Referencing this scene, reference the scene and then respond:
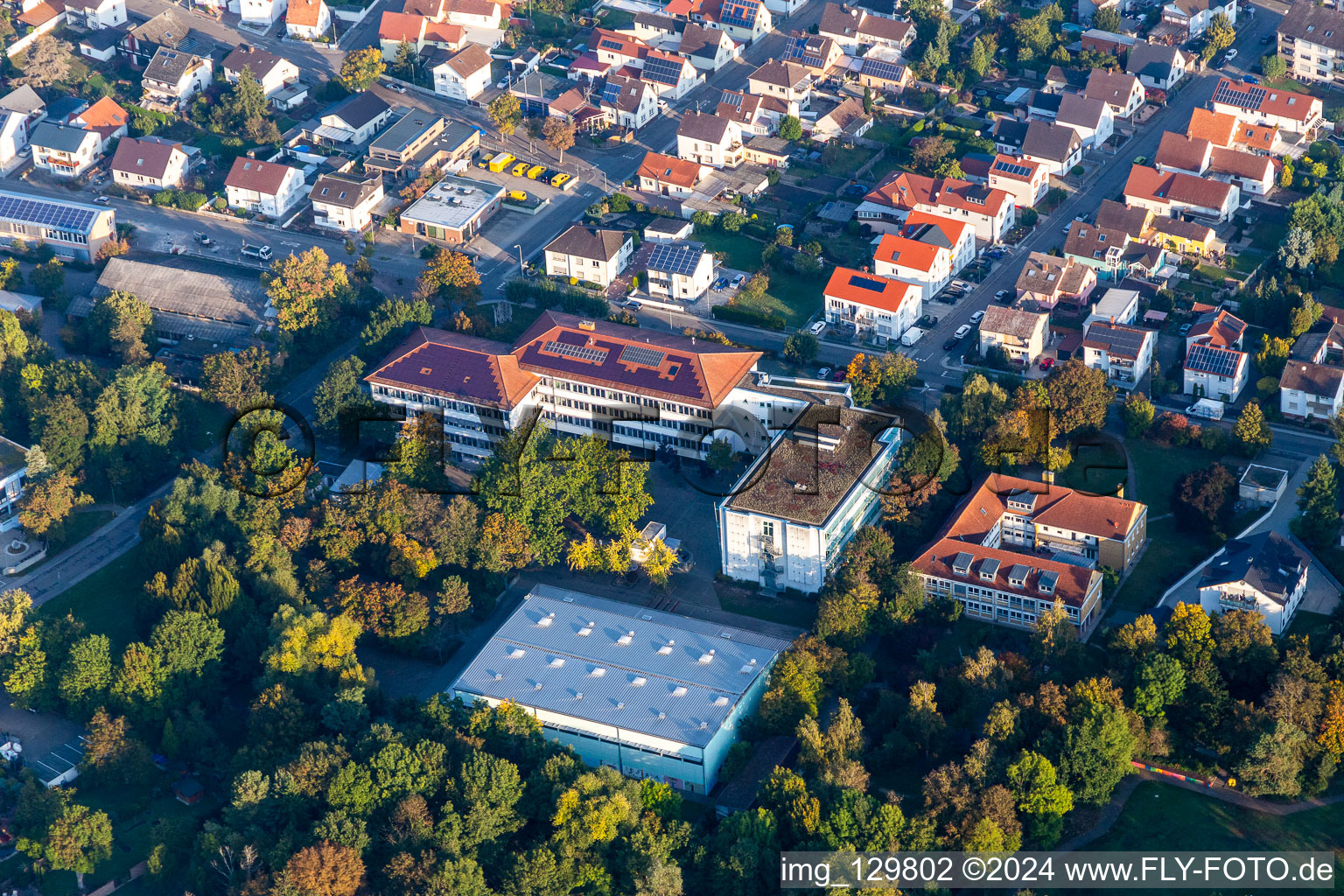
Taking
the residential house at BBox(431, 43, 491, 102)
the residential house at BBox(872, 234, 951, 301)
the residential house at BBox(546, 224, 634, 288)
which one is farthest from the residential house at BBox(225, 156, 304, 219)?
the residential house at BBox(872, 234, 951, 301)

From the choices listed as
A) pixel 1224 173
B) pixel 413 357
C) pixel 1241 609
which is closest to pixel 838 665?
pixel 1241 609

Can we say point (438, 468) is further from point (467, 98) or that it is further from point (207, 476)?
point (467, 98)

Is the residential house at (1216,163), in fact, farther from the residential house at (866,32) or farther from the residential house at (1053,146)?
the residential house at (866,32)

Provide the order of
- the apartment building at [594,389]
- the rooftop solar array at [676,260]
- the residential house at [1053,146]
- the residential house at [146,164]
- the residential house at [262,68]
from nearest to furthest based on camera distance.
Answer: the apartment building at [594,389] → the rooftop solar array at [676,260] → the residential house at [1053,146] → the residential house at [146,164] → the residential house at [262,68]

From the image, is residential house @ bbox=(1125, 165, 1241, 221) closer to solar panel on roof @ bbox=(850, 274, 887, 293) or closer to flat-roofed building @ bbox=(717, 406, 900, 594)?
solar panel on roof @ bbox=(850, 274, 887, 293)

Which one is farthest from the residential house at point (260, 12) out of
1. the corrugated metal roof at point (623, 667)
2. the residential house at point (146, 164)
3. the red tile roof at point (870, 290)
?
the corrugated metal roof at point (623, 667)

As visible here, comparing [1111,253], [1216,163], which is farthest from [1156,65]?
[1111,253]
